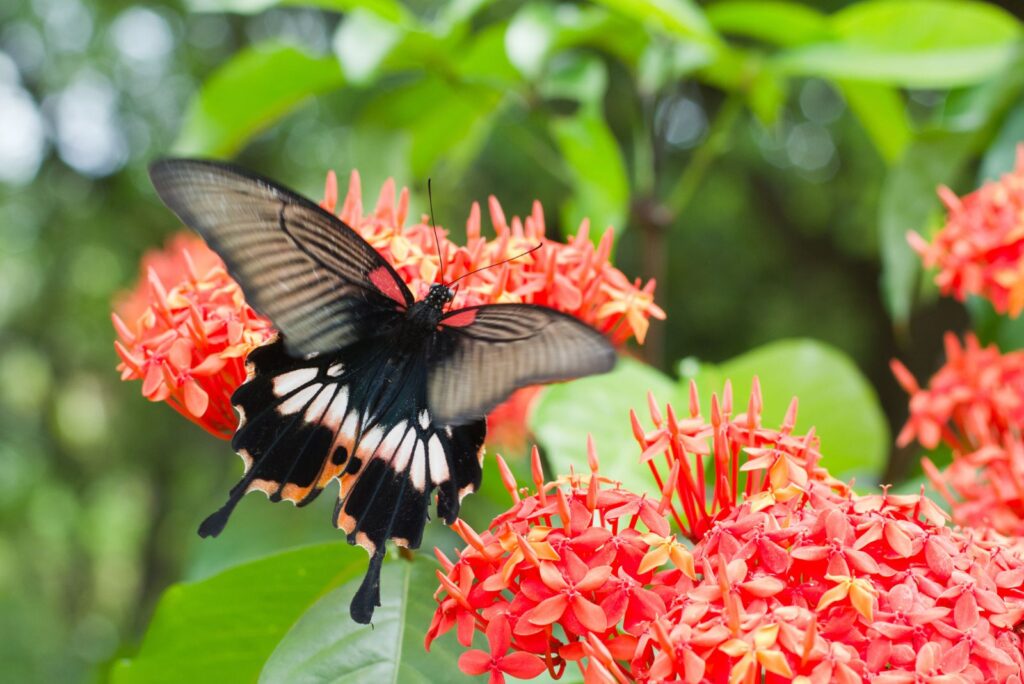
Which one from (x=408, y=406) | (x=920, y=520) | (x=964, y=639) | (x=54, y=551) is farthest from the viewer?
(x=54, y=551)

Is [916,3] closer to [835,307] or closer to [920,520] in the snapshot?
[920,520]

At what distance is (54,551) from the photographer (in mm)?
4641

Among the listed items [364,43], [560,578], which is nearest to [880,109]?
[364,43]

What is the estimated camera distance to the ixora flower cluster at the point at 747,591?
632 mm

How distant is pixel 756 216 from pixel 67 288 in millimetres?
2326

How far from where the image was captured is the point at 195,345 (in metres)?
0.84

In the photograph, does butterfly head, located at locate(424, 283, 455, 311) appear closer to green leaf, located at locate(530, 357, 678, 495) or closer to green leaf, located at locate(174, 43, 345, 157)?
green leaf, located at locate(530, 357, 678, 495)

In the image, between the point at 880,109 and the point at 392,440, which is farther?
the point at 880,109

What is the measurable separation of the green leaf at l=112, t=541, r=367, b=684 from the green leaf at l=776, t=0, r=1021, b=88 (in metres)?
0.96

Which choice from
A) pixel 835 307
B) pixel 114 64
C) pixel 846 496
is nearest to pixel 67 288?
pixel 114 64

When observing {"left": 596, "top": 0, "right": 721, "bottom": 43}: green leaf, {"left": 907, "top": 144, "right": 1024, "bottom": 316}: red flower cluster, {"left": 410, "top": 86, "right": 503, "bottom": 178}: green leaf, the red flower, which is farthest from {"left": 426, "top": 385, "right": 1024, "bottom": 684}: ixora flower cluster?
{"left": 410, "top": 86, "right": 503, "bottom": 178}: green leaf

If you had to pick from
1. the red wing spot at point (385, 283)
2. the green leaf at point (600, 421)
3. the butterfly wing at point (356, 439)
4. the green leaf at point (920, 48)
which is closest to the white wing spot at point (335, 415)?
the butterfly wing at point (356, 439)

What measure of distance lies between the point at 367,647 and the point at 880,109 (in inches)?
47.6

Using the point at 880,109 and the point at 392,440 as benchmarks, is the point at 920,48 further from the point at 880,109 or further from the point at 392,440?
the point at 392,440
